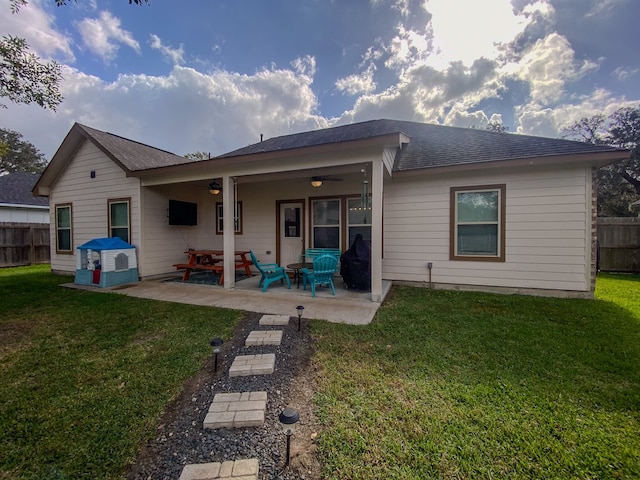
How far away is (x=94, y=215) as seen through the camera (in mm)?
7770

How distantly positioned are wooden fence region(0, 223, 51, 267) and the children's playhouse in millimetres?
7150

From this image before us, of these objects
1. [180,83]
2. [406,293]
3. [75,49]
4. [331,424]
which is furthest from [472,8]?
[180,83]

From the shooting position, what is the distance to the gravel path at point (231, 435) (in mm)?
1547

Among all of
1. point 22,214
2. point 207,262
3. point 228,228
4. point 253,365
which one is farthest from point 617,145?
point 22,214

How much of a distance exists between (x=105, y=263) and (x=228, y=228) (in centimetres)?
328

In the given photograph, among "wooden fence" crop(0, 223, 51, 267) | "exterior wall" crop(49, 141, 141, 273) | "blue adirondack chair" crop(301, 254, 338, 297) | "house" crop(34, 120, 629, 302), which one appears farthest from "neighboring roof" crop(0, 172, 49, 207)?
"blue adirondack chair" crop(301, 254, 338, 297)

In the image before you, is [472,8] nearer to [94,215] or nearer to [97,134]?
[97,134]

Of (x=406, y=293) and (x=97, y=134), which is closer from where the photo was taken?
(x=406, y=293)

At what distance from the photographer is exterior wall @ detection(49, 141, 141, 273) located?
7.19 metres

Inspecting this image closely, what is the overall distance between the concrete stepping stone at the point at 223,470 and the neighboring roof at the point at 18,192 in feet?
58.9

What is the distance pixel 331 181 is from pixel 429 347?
16.4 feet

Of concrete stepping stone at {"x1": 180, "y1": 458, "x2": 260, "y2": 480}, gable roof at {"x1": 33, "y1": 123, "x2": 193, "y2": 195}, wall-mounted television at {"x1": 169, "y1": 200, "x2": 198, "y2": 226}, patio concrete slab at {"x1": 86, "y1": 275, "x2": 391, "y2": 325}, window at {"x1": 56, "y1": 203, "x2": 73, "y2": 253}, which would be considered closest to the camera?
concrete stepping stone at {"x1": 180, "y1": 458, "x2": 260, "y2": 480}

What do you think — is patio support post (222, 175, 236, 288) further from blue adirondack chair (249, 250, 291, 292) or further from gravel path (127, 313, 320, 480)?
gravel path (127, 313, 320, 480)

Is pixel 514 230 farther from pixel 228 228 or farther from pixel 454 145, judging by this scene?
pixel 228 228
